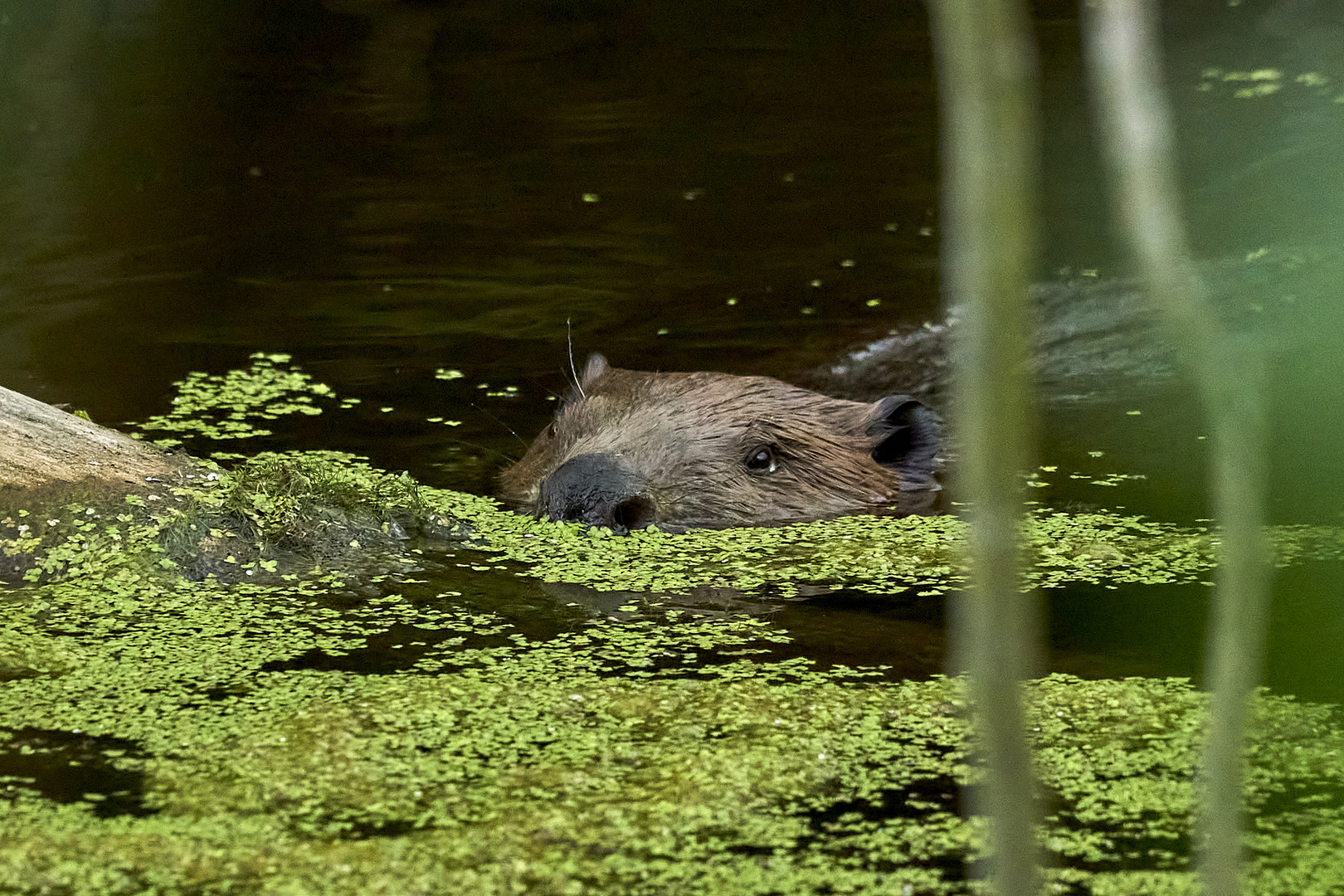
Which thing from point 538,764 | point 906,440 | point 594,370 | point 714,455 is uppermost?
point 594,370

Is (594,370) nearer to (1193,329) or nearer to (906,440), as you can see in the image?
(906,440)

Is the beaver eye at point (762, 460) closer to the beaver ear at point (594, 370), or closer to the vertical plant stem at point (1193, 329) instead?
the beaver ear at point (594, 370)

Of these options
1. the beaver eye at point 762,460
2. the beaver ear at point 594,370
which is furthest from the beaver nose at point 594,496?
A: the beaver ear at point 594,370

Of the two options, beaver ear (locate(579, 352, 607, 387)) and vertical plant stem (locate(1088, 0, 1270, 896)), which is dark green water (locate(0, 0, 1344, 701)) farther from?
vertical plant stem (locate(1088, 0, 1270, 896))

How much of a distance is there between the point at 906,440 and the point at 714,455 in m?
0.72

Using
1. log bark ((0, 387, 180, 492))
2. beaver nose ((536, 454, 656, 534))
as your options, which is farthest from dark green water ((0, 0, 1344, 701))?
log bark ((0, 387, 180, 492))

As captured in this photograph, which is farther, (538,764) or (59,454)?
(59,454)

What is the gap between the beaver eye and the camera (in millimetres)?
4547

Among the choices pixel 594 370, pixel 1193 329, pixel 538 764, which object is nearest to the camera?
pixel 1193 329

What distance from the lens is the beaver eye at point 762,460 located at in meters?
4.55

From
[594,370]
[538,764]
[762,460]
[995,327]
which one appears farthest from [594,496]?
[995,327]

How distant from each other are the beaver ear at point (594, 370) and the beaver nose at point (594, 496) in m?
0.81

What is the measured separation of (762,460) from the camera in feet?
15.0

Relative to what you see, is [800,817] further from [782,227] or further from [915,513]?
[782,227]
